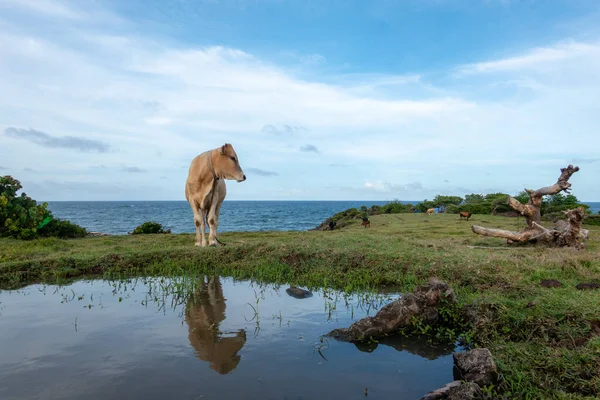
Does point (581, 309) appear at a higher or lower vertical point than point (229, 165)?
lower

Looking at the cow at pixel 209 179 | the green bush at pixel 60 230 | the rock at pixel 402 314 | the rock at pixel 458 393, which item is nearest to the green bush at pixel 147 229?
the green bush at pixel 60 230

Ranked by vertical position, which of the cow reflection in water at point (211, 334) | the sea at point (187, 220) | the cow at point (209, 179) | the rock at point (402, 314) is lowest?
the sea at point (187, 220)

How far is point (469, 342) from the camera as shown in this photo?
17.7 ft

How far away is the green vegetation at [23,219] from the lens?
15.0 metres

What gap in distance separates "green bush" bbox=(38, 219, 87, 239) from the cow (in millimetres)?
7293

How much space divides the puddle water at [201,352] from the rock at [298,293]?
0.19 metres

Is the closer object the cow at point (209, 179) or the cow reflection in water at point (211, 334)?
the cow reflection in water at point (211, 334)

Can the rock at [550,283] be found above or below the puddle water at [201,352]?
above

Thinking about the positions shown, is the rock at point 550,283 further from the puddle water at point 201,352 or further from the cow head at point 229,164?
the cow head at point 229,164

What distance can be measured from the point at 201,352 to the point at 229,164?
7089 mm

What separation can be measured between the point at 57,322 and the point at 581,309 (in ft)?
24.2

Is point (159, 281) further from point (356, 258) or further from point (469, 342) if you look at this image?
point (469, 342)

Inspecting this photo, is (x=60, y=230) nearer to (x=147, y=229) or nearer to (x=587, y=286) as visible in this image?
(x=147, y=229)

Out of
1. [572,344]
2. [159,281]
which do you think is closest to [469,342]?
[572,344]
